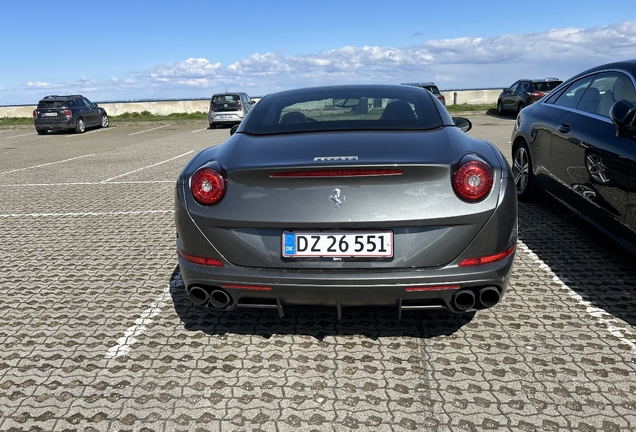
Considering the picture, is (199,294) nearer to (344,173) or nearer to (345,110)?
(344,173)

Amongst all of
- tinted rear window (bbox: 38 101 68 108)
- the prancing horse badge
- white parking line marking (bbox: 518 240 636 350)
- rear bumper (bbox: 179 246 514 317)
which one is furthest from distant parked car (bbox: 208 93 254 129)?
the prancing horse badge

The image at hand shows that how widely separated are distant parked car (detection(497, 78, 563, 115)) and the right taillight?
2160 centimetres

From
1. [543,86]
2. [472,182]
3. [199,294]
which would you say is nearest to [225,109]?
[543,86]

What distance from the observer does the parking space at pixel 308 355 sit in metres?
2.54

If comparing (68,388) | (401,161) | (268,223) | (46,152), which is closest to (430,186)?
(401,161)

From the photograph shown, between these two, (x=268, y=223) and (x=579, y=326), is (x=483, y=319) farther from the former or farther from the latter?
(x=268, y=223)

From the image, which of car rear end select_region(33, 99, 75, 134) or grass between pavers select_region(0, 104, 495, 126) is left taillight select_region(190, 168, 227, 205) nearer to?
car rear end select_region(33, 99, 75, 134)

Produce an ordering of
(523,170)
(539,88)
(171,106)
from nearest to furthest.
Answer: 1. (523,170)
2. (539,88)
3. (171,106)

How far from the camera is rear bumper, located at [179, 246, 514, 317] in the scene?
2.80 m

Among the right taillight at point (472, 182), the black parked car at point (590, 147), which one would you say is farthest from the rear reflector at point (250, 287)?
the black parked car at point (590, 147)

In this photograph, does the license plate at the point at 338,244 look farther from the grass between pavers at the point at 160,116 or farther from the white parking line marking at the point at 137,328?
the grass between pavers at the point at 160,116

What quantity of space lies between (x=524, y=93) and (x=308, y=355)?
23.4 m

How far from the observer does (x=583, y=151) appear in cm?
461

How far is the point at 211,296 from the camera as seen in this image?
3.05 m
